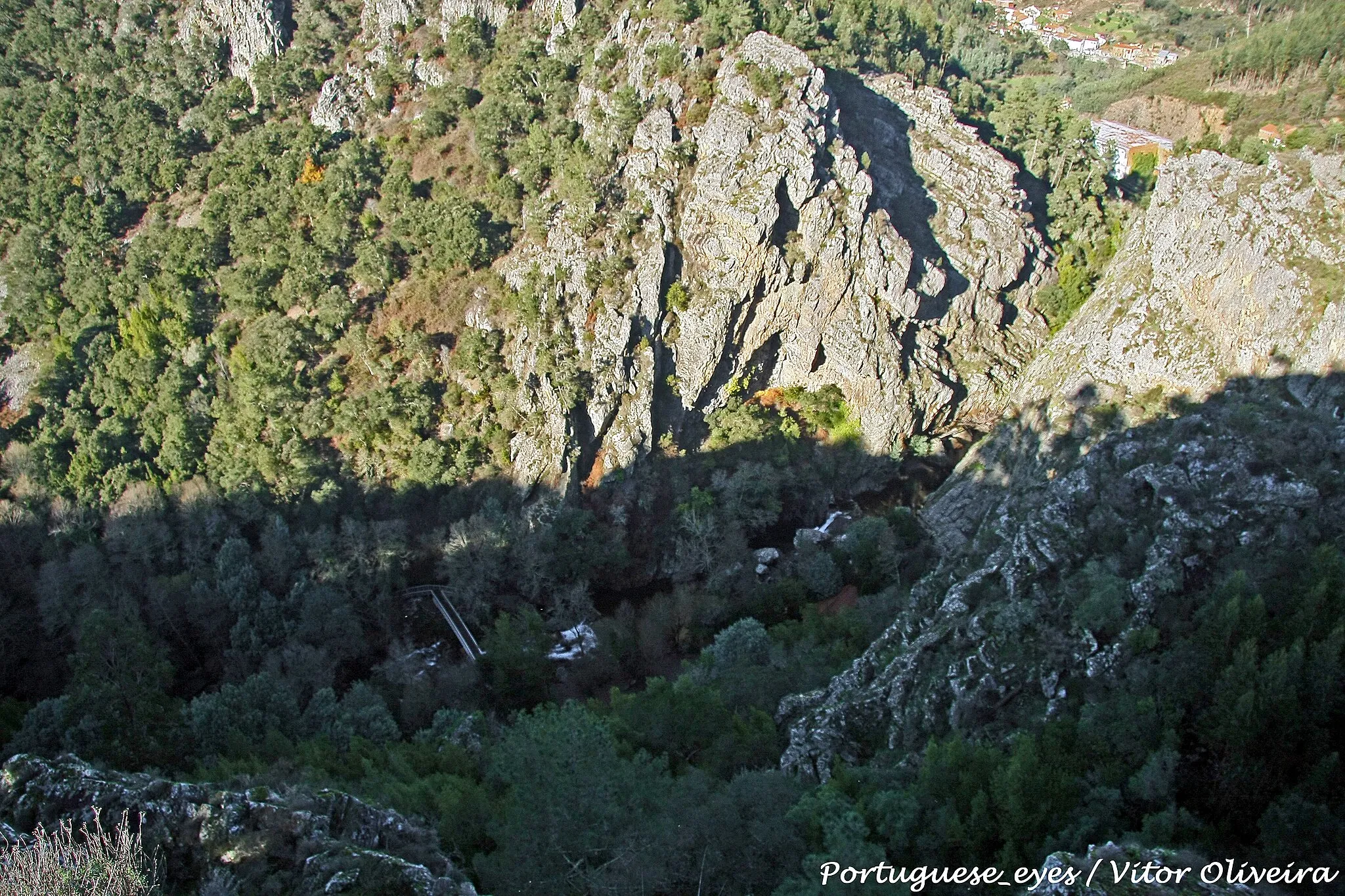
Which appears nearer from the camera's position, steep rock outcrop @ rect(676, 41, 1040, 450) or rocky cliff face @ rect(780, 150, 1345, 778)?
rocky cliff face @ rect(780, 150, 1345, 778)

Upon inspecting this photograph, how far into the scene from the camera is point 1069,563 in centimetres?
2200

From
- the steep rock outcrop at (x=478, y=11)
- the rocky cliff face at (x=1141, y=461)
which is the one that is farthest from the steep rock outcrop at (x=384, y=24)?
the rocky cliff face at (x=1141, y=461)

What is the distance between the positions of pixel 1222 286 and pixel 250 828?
125ft

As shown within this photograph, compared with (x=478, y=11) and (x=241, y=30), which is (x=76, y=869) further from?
(x=241, y=30)

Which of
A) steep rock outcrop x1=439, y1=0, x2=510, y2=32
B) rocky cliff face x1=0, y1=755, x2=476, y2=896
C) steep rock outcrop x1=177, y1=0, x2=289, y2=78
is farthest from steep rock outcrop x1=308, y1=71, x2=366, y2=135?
rocky cliff face x1=0, y1=755, x2=476, y2=896

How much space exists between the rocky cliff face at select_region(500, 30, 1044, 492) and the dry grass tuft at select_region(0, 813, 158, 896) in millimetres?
32163

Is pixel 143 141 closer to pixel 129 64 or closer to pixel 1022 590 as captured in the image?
pixel 129 64

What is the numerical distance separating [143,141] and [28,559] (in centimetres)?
2530

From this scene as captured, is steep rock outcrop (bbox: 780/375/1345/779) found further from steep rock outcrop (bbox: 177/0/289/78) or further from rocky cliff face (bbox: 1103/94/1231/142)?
steep rock outcrop (bbox: 177/0/289/78)

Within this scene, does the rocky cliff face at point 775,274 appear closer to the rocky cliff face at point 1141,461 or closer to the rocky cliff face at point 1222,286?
the rocky cliff face at point 1141,461

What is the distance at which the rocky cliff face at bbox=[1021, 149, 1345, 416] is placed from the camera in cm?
3325

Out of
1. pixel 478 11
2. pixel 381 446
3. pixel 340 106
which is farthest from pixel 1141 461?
pixel 340 106

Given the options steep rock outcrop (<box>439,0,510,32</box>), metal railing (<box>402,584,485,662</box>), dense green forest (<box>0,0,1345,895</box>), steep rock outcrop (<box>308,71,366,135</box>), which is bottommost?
metal railing (<box>402,584,485,662</box>)

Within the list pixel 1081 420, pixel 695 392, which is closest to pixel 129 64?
pixel 695 392
